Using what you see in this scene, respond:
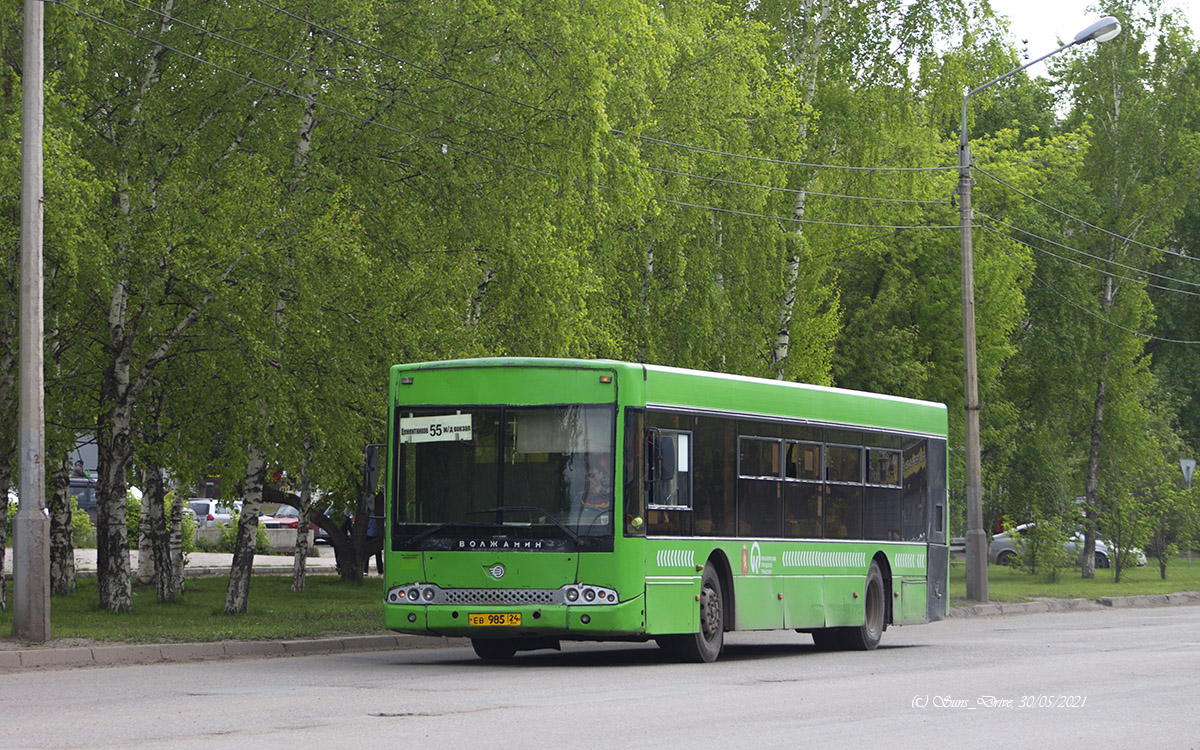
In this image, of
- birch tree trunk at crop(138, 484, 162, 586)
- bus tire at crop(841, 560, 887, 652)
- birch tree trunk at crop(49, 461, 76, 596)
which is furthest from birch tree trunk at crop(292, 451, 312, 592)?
bus tire at crop(841, 560, 887, 652)

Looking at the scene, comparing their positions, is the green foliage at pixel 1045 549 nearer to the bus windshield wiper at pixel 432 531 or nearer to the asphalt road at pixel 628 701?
the asphalt road at pixel 628 701

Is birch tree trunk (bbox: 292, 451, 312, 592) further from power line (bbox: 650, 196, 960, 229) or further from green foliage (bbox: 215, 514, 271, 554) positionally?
green foliage (bbox: 215, 514, 271, 554)

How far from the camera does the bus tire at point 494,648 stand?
18656 millimetres

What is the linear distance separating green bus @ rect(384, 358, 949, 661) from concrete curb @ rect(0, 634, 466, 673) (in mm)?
2108

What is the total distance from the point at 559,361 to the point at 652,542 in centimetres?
206

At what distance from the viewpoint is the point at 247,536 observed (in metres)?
24.9

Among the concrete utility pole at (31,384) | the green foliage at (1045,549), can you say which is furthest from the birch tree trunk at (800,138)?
the concrete utility pole at (31,384)

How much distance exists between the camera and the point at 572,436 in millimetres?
17094

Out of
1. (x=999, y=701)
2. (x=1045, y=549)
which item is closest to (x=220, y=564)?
(x=1045, y=549)

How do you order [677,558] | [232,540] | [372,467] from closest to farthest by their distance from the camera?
[677,558], [372,467], [232,540]

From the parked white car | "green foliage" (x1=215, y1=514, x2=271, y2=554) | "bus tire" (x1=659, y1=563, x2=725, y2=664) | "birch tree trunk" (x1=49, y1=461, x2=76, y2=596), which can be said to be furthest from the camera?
the parked white car

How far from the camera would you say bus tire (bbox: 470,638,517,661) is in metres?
18.7

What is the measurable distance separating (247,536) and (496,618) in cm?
897

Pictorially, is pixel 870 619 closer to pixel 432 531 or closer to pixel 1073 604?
pixel 432 531
